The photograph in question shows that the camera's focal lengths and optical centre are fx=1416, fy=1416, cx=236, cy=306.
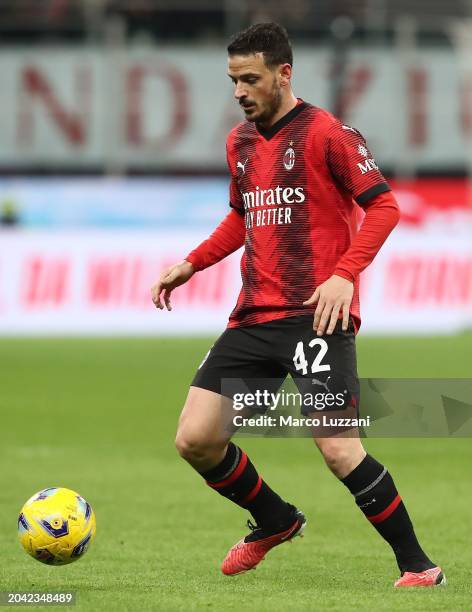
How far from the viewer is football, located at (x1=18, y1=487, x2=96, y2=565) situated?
5842 millimetres

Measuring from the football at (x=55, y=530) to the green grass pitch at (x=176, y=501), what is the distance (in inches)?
5.1

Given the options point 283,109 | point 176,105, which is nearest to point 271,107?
point 283,109

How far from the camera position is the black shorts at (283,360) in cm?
577

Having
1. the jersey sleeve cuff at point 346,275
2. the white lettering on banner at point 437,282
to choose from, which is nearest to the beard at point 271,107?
the jersey sleeve cuff at point 346,275

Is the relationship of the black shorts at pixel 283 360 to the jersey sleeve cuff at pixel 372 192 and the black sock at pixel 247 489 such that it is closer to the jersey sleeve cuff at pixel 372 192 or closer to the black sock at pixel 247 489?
the black sock at pixel 247 489

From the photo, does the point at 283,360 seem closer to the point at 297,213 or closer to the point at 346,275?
the point at 346,275

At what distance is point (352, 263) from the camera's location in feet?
18.7

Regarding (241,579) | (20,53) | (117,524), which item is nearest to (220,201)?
(20,53)

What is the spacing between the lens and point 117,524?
7844 mm

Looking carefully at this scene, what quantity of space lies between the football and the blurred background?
18203 mm

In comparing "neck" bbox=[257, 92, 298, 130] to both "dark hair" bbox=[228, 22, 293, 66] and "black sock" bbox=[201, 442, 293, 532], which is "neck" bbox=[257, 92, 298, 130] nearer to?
"dark hair" bbox=[228, 22, 293, 66]

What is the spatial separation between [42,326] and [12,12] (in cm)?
848

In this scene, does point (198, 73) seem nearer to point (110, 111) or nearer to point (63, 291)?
point (110, 111)

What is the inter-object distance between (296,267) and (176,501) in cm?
317
